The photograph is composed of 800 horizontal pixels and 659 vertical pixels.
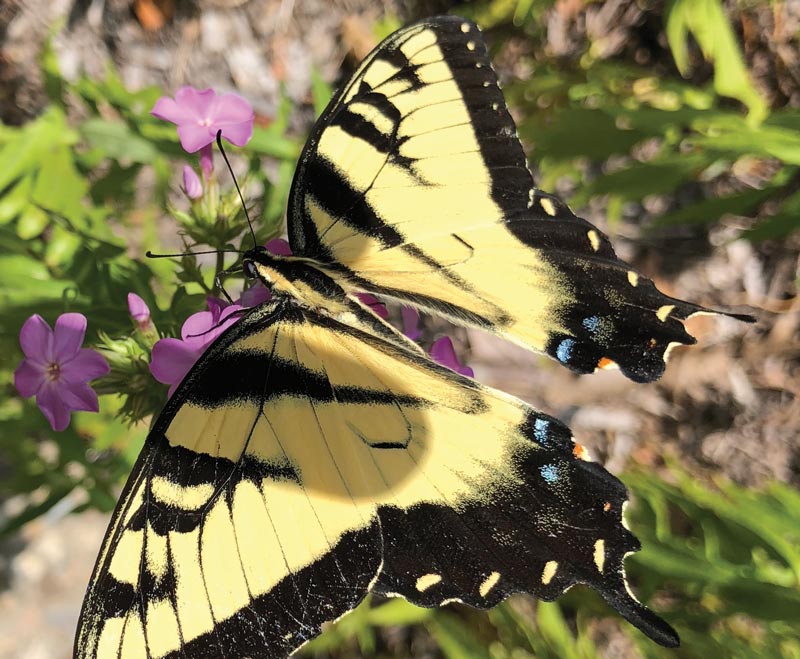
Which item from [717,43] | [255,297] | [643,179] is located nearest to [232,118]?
[255,297]

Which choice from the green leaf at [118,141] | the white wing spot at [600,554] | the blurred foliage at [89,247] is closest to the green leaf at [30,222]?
the blurred foliage at [89,247]

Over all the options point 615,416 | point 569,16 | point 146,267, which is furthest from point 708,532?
point 569,16

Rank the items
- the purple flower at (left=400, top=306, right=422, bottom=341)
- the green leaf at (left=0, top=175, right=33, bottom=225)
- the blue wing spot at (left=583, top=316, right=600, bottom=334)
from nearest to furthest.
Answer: the blue wing spot at (left=583, top=316, right=600, bottom=334), the purple flower at (left=400, top=306, right=422, bottom=341), the green leaf at (left=0, top=175, right=33, bottom=225)

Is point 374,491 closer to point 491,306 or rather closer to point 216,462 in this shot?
point 216,462

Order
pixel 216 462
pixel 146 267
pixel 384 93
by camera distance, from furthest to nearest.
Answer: pixel 146 267
pixel 384 93
pixel 216 462

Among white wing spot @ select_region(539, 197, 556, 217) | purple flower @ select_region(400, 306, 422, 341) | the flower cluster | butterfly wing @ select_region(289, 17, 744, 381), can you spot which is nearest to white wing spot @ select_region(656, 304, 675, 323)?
butterfly wing @ select_region(289, 17, 744, 381)

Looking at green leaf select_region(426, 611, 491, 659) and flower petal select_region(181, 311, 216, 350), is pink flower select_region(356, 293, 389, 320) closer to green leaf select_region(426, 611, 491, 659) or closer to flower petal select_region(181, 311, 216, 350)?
flower petal select_region(181, 311, 216, 350)
